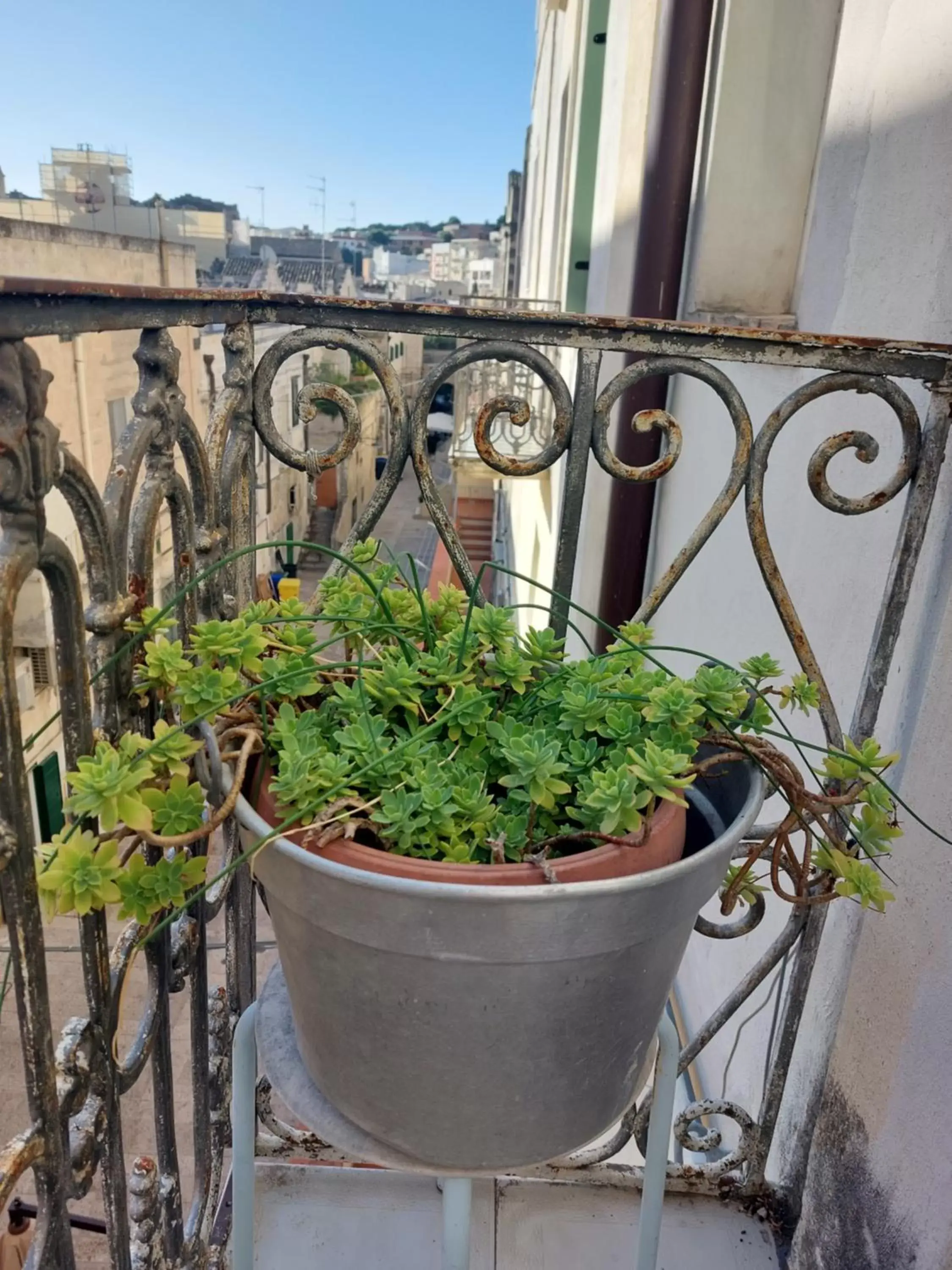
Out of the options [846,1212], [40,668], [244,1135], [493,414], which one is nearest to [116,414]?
[40,668]

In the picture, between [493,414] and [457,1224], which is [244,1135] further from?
[493,414]

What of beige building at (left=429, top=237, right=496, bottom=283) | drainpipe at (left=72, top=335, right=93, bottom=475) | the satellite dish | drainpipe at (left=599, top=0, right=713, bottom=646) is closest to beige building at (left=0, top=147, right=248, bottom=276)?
the satellite dish

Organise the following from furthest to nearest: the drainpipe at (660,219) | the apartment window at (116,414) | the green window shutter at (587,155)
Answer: the apartment window at (116,414) → the green window shutter at (587,155) → the drainpipe at (660,219)

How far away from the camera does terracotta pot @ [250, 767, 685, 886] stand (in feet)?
2.48

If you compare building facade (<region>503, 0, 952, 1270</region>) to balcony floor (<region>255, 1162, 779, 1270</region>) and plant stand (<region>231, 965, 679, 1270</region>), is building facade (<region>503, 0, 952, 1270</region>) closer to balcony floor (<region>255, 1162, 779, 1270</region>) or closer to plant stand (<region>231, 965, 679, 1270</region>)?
balcony floor (<region>255, 1162, 779, 1270</region>)

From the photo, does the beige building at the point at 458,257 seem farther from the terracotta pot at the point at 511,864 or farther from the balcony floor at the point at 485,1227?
the terracotta pot at the point at 511,864

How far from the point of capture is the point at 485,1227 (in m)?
1.40

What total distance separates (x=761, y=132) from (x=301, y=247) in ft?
115

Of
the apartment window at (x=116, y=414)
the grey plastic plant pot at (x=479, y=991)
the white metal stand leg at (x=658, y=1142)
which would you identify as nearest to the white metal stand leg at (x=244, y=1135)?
the grey plastic plant pot at (x=479, y=991)

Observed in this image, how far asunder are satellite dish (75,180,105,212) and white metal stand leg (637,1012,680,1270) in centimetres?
1930

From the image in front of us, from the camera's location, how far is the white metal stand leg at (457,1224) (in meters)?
1.05

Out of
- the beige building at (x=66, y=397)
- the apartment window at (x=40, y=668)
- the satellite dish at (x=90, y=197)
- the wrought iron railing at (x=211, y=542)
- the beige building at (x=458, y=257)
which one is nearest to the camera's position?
the wrought iron railing at (x=211, y=542)

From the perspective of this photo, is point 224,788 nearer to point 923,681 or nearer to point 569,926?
point 569,926

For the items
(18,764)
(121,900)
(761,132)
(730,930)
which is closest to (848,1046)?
(730,930)
